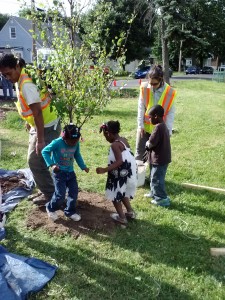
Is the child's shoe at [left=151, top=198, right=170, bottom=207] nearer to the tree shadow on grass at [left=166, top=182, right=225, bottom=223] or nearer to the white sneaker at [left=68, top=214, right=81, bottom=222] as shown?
the tree shadow on grass at [left=166, top=182, right=225, bottom=223]

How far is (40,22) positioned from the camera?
3543 mm

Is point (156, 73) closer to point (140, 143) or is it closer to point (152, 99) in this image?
point (152, 99)

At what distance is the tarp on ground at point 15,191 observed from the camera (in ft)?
14.9

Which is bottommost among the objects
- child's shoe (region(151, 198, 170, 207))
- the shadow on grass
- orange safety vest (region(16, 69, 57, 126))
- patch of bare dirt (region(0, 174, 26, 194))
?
the shadow on grass

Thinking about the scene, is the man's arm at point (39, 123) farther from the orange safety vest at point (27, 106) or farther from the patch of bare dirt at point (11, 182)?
the patch of bare dirt at point (11, 182)

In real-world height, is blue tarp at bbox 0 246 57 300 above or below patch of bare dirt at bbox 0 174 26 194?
below

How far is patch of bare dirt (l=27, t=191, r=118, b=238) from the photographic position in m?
3.91

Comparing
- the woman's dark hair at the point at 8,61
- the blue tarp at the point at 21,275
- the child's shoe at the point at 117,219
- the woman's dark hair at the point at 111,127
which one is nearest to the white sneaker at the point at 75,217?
the child's shoe at the point at 117,219

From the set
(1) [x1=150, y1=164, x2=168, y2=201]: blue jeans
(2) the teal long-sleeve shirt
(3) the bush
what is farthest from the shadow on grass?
(3) the bush

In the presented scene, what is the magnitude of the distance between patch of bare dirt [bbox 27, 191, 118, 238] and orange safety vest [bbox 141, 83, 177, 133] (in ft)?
4.52

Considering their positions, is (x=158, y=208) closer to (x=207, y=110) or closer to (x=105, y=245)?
(x=105, y=245)

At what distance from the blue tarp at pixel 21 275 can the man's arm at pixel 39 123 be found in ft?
3.96

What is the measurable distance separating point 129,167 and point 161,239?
3.07ft

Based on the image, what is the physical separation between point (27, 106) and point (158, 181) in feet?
6.66
